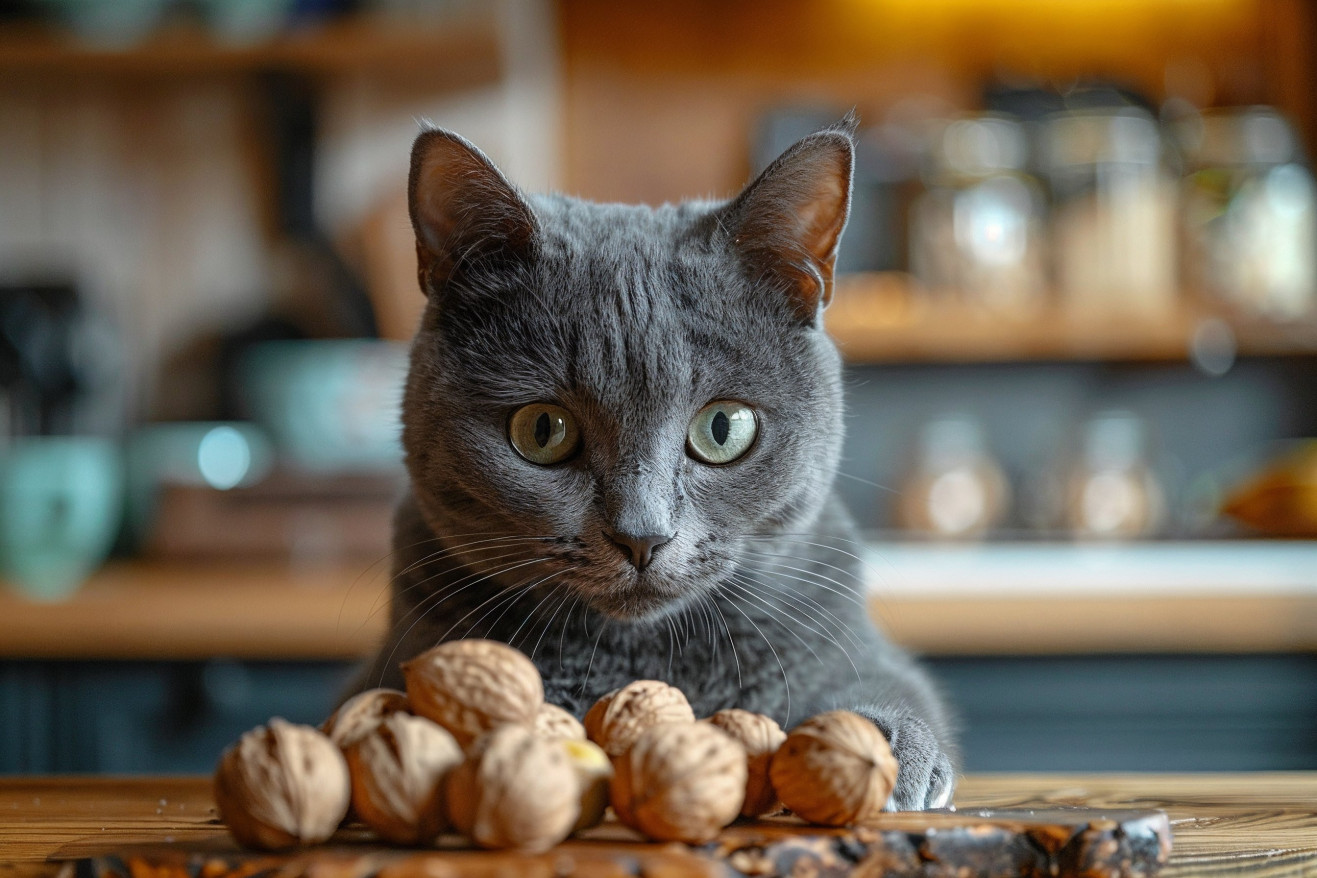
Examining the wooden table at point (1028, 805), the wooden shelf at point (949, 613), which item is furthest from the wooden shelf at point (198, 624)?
the wooden table at point (1028, 805)

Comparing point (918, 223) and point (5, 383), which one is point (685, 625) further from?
point (5, 383)

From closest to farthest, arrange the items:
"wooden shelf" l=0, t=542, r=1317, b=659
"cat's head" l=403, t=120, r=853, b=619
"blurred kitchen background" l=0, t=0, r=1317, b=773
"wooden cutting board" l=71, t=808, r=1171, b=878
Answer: "wooden cutting board" l=71, t=808, r=1171, b=878 < "cat's head" l=403, t=120, r=853, b=619 < "wooden shelf" l=0, t=542, r=1317, b=659 < "blurred kitchen background" l=0, t=0, r=1317, b=773

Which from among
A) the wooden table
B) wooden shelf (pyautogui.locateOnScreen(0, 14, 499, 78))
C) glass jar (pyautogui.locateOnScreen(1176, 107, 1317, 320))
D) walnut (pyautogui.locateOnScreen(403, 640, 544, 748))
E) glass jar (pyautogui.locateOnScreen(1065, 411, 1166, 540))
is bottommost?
the wooden table

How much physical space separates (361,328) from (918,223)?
1.05 metres

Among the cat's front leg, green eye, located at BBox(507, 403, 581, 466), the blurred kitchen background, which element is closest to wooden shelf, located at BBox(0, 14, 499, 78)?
the blurred kitchen background

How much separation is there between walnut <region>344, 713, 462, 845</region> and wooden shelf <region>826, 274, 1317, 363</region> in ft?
5.11

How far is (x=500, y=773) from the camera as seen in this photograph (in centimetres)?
49

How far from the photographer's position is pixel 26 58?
2.09 metres

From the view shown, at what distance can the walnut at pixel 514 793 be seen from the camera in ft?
1.61

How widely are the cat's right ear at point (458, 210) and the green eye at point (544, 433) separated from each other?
0.11 m

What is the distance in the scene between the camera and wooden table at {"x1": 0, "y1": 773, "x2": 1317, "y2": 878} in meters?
0.60

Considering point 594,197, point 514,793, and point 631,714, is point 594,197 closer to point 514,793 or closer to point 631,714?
point 631,714

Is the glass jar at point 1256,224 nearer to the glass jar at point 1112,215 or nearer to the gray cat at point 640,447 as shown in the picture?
the glass jar at point 1112,215

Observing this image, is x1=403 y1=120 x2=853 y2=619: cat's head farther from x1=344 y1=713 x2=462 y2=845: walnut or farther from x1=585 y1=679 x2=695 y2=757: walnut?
x1=344 y1=713 x2=462 y2=845: walnut
